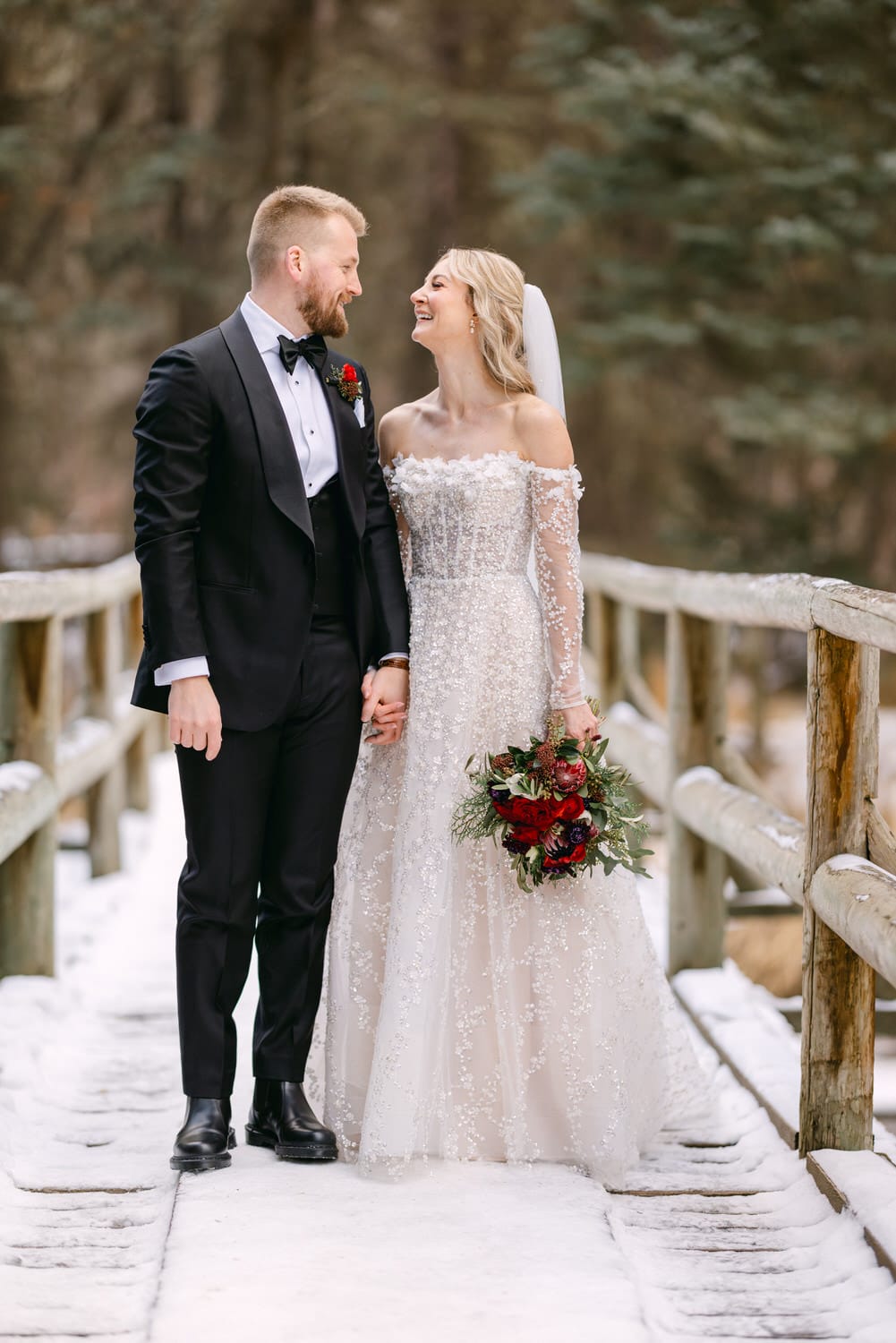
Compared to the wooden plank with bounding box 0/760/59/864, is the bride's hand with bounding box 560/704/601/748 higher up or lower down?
higher up

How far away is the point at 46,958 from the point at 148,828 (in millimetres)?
3311

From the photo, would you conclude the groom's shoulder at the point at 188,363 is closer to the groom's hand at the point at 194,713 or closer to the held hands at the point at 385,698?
the groom's hand at the point at 194,713

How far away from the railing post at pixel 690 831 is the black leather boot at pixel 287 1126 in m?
1.88

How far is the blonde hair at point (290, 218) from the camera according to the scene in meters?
3.52

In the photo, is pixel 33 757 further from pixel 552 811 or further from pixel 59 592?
pixel 552 811

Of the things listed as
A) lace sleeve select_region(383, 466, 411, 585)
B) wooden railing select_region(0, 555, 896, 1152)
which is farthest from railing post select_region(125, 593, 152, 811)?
lace sleeve select_region(383, 466, 411, 585)

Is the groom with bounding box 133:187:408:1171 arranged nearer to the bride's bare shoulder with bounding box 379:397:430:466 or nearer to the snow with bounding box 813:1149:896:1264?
the bride's bare shoulder with bounding box 379:397:430:466

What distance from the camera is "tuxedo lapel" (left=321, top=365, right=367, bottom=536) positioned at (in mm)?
3562

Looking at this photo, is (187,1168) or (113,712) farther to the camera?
(113,712)

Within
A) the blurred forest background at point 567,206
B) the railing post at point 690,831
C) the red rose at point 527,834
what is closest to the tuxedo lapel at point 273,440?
the red rose at point 527,834

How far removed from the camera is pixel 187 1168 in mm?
3461

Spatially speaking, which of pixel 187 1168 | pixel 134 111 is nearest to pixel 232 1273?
pixel 187 1168

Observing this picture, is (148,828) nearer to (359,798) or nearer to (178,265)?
(359,798)

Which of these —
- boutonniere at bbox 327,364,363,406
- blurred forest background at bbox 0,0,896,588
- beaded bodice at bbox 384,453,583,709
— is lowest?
beaded bodice at bbox 384,453,583,709
